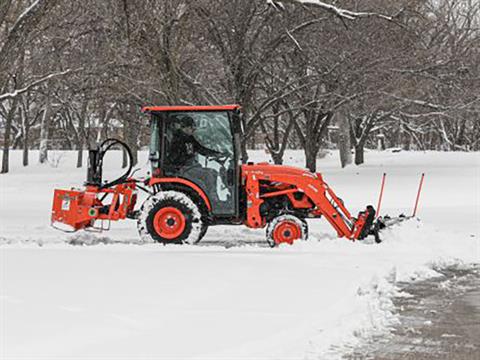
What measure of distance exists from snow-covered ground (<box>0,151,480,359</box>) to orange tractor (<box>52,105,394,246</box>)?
1.59ft

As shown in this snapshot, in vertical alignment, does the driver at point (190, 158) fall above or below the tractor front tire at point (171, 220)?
above

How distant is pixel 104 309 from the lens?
6.53m

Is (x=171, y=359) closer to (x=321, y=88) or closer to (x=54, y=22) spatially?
(x=54, y=22)

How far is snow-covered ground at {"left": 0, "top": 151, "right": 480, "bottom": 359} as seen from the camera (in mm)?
5664

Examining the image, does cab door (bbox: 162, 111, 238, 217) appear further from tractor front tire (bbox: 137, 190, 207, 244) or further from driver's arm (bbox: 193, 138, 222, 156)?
tractor front tire (bbox: 137, 190, 207, 244)

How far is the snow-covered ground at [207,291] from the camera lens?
18.6ft

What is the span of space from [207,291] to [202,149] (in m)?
4.54

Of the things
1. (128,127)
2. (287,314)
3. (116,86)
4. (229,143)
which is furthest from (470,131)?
(287,314)

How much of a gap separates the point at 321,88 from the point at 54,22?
33.5 feet

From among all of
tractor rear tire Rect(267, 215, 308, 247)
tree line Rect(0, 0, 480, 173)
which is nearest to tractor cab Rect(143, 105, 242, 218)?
tractor rear tire Rect(267, 215, 308, 247)

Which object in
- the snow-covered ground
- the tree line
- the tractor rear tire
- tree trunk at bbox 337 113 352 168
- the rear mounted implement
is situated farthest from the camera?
tree trunk at bbox 337 113 352 168

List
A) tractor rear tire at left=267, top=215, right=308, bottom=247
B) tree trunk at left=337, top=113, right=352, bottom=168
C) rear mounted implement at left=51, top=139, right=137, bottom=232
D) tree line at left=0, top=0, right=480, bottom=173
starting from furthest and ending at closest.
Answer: tree trunk at left=337, top=113, right=352, bottom=168 → tree line at left=0, top=0, right=480, bottom=173 → rear mounted implement at left=51, top=139, right=137, bottom=232 → tractor rear tire at left=267, top=215, right=308, bottom=247

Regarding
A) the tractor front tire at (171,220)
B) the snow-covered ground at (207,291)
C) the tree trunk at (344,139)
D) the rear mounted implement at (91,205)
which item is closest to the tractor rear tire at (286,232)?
the snow-covered ground at (207,291)

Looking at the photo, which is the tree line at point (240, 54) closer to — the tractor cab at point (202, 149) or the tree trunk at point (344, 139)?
the tractor cab at point (202, 149)
